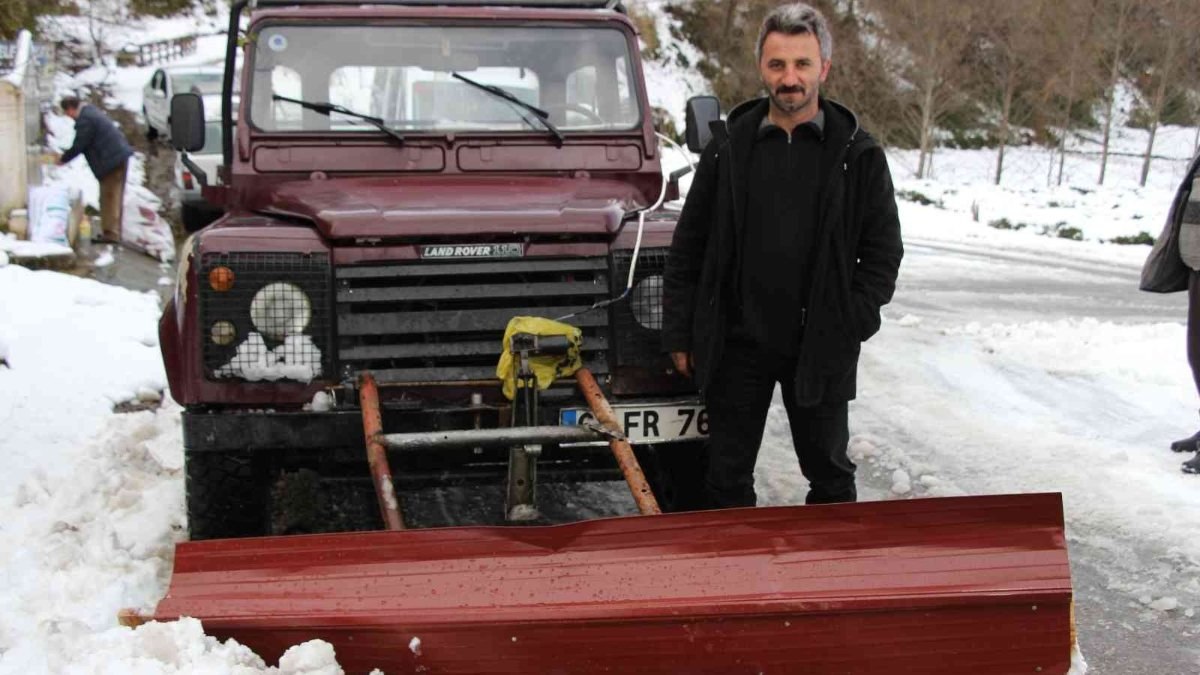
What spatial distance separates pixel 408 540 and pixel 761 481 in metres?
3.16

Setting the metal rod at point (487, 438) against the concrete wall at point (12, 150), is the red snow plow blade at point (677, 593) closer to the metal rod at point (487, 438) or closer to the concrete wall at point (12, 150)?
the metal rod at point (487, 438)

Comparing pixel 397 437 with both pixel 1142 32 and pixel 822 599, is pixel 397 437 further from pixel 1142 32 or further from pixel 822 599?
pixel 1142 32

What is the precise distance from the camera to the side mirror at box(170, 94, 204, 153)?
5.87 m

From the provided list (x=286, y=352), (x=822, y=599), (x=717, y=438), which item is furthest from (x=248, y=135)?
(x=822, y=599)

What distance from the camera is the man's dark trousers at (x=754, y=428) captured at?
13.5ft

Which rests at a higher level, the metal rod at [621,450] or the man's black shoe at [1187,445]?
the metal rod at [621,450]

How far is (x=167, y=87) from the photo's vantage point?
2075cm

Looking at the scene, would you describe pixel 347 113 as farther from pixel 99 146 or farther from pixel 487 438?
pixel 99 146

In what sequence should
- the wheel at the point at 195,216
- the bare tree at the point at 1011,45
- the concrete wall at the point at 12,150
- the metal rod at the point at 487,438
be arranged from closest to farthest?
1. the metal rod at the point at 487,438
2. the concrete wall at the point at 12,150
3. the wheel at the point at 195,216
4. the bare tree at the point at 1011,45

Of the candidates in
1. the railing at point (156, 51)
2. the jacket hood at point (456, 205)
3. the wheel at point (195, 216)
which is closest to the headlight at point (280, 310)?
the jacket hood at point (456, 205)

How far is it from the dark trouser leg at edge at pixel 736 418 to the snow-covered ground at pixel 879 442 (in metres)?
1.54

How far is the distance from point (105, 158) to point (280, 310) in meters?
10.6

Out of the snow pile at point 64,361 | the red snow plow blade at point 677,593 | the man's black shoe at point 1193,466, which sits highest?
the red snow plow blade at point 677,593

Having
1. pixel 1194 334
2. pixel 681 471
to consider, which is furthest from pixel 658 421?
pixel 1194 334
